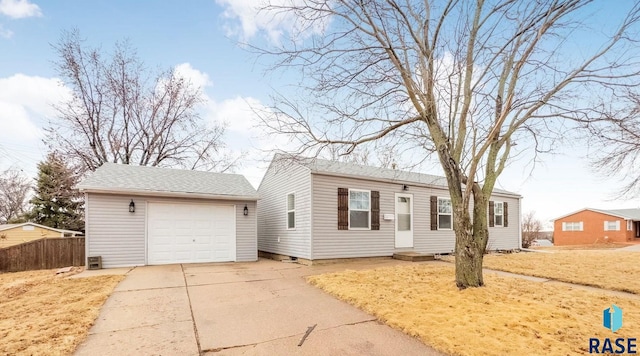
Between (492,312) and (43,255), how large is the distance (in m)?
13.8

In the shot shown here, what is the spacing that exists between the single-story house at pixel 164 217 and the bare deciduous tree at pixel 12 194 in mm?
20530

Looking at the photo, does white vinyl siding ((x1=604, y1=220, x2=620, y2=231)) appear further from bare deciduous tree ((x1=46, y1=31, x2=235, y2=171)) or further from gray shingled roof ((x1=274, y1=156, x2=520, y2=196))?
bare deciduous tree ((x1=46, y1=31, x2=235, y2=171))

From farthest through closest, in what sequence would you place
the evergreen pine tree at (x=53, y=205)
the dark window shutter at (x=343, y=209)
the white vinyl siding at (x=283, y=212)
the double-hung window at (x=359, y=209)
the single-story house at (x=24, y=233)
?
the evergreen pine tree at (x=53, y=205) → the single-story house at (x=24, y=233) → the double-hung window at (x=359, y=209) → the dark window shutter at (x=343, y=209) → the white vinyl siding at (x=283, y=212)

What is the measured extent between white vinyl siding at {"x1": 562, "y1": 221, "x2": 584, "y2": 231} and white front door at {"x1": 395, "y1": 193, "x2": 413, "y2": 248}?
3283cm

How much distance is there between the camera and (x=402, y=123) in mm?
6570

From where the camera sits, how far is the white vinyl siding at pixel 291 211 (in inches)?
457

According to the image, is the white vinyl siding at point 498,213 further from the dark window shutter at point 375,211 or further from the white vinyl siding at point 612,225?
the white vinyl siding at point 612,225

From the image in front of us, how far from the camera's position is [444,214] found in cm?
1350

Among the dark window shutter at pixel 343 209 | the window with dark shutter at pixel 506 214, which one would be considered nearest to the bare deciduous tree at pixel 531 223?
the window with dark shutter at pixel 506 214

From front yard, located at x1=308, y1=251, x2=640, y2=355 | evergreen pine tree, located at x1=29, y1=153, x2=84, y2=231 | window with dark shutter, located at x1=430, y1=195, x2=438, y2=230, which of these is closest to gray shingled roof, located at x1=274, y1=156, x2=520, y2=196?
window with dark shutter, located at x1=430, y1=195, x2=438, y2=230

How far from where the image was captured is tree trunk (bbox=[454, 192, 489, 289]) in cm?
577

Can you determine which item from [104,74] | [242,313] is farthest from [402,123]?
[104,74]

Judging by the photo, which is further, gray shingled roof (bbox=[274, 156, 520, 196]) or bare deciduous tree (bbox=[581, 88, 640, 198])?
gray shingled roof (bbox=[274, 156, 520, 196])

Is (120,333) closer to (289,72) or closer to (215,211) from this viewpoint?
(289,72)
